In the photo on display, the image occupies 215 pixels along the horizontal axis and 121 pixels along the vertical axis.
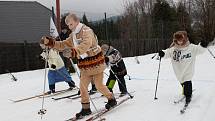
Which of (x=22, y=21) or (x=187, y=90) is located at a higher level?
(x=22, y=21)

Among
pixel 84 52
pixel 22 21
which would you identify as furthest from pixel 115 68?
pixel 22 21

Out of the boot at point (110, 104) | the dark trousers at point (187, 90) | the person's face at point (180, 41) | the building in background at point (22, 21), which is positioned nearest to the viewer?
the boot at point (110, 104)

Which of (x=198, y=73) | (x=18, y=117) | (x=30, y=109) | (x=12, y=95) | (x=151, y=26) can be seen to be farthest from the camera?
(x=151, y=26)

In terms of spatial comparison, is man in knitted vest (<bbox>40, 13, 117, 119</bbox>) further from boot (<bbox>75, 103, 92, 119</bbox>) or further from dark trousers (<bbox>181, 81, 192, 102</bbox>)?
dark trousers (<bbox>181, 81, 192, 102</bbox>)

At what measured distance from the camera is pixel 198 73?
1098 cm

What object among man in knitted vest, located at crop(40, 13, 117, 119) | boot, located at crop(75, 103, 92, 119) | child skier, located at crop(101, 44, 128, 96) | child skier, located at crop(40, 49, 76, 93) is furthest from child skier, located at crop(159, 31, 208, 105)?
child skier, located at crop(40, 49, 76, 93)

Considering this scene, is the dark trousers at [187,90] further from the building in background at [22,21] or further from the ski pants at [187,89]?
the building in background at [22,21]

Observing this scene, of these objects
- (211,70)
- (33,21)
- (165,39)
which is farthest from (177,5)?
(211,70)

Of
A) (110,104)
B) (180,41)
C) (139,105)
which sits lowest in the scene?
(139,105)

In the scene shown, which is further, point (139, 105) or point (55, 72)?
point (55, 72)

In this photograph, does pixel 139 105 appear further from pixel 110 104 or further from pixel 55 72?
pixel 55 72

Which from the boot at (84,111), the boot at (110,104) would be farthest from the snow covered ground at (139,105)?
the boot at (84,111)

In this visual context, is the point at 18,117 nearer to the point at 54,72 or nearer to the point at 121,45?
the point at 54,72

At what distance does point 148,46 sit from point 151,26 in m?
2.97
